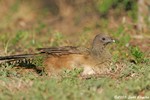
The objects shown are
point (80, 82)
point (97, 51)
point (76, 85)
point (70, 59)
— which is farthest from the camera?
point (97, 51)

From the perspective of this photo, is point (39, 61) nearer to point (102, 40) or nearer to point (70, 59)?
point (70, 59)

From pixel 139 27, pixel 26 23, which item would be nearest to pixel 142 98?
pixel 139 27

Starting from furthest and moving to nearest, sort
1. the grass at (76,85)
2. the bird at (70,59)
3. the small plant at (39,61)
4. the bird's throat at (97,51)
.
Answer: the bird's throat at (97,51) → the small plant at (39,61) → the bird at (70,59) → the grass at (76,85)

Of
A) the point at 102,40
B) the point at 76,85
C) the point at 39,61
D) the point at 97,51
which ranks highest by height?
the point at 102,40

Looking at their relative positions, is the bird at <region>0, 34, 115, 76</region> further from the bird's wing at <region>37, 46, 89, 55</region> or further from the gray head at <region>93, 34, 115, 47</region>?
the gray head at <region>93, 34, 115, 47</region>

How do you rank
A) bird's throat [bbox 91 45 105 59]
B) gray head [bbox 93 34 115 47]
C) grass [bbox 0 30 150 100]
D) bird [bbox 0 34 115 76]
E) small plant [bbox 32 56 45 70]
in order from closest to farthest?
grass [bbox 0 30 150 100] → bird [bbox 0 34 115 76] → small plant [bbox 32 56 45 70] → bird's throat [bbox 91 45 105 59] → gray head [bbox 93 34 115 47]

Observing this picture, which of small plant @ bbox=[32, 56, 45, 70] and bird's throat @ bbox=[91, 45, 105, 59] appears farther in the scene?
bird's throat @ bbox=[91, 45, 105, 59]

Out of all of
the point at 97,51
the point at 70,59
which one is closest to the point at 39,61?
the point at 70,59

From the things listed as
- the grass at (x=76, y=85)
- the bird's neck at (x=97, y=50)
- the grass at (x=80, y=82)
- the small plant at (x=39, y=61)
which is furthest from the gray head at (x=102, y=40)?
the small plant at (x=39, y=61)

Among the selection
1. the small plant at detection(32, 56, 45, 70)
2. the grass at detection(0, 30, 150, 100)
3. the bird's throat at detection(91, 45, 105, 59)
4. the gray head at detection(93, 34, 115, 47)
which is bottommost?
the grass at detection(0, 30, 150, 100)

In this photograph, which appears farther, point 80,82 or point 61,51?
point 61,51

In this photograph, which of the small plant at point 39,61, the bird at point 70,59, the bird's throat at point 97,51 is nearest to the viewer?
the bird at point 70,59

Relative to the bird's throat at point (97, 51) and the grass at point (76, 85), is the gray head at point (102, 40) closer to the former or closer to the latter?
the bird's throat at point (97, 51)

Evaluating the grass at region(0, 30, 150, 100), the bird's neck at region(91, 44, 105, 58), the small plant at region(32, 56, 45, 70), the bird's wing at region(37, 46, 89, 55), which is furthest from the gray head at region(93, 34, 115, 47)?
the small plant at region(32, 56, 45, 70)
